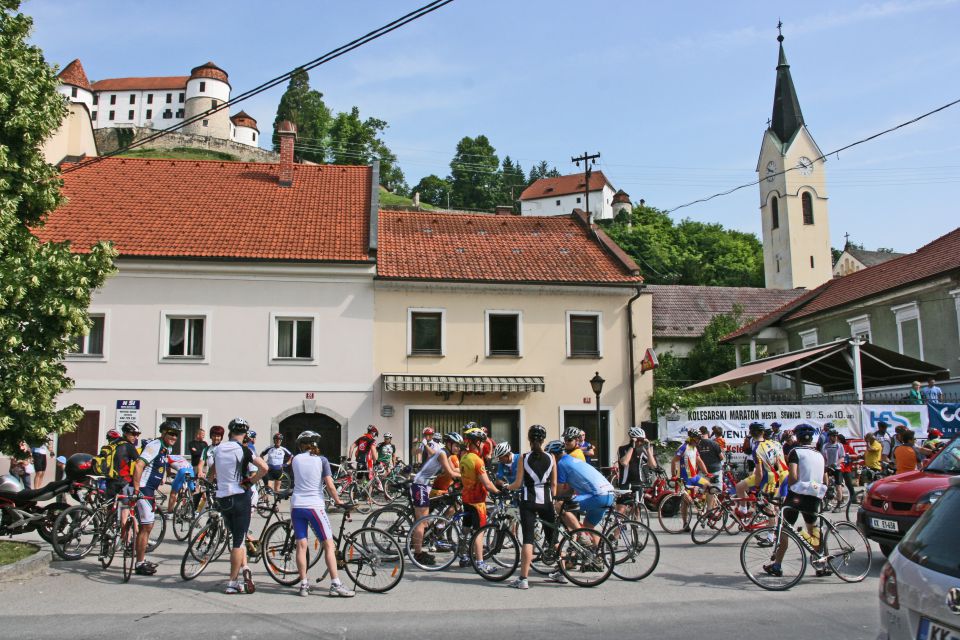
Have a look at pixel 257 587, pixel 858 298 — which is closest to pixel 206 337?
pixel 257 587

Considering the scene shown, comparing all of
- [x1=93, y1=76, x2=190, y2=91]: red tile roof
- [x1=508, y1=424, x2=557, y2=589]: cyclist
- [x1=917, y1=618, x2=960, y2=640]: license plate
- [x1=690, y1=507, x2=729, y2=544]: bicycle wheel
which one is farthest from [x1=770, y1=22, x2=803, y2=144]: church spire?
[x1=93, y1=76, x2=190, y2=91]: red tile roof

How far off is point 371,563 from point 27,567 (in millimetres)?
4668

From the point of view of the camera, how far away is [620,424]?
25.0 m

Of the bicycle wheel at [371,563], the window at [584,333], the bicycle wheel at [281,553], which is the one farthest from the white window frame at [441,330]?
the bicycle wheel at [371,563]

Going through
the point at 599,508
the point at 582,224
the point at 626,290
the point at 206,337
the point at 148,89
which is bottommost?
the point at 599,508

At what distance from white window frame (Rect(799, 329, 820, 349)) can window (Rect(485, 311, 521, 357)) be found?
55.7 ft

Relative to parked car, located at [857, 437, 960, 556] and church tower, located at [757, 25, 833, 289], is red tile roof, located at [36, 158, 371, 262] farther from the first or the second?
church tower, located at [757, 25, 833, 289]

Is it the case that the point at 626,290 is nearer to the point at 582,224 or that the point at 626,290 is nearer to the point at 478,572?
the point at 582,224

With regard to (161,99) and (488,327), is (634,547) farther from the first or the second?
(161,99)

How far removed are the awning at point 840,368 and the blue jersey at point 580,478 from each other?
14.6 meters

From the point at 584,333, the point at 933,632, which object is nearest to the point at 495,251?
the point at 584,333

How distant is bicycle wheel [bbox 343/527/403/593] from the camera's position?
9484mm

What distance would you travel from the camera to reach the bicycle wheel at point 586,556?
32.7ft

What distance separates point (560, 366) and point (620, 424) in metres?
2.62
